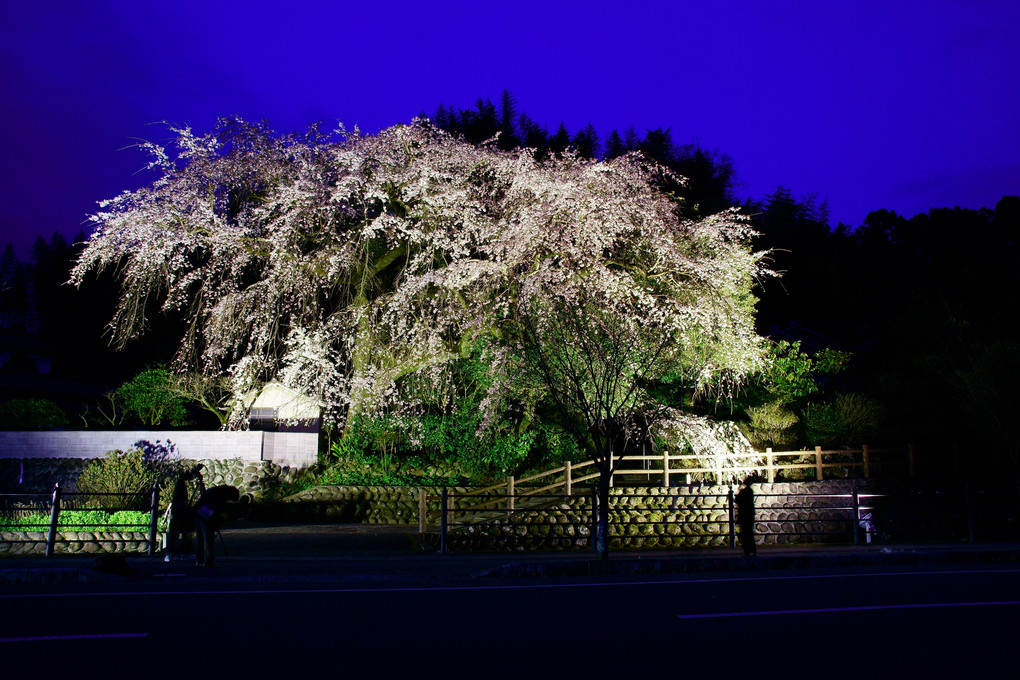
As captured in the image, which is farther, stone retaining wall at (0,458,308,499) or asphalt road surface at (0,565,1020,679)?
stone retaining wall at (0,458,308,499)

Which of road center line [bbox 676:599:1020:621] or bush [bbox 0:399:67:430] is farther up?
bush [bbox 0:399:67:430]

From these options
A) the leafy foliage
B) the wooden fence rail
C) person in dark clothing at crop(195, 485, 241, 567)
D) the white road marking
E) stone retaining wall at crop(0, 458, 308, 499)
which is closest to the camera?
the white road marking

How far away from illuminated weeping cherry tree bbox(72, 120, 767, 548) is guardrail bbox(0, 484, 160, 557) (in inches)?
160

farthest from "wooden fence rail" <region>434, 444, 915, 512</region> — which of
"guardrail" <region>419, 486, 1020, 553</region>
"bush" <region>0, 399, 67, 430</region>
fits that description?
"bush" <region>0, 399, 67, 430</region>

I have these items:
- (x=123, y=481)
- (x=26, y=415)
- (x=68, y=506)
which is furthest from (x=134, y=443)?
(x=26, y=415)

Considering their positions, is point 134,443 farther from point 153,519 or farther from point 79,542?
point 153,519

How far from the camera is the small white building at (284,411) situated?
65.8 ft

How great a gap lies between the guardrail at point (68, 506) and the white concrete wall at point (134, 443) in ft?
8.19

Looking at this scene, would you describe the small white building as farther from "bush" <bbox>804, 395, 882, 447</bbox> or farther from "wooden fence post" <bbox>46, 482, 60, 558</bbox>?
"bush" <bbox>804, 395, 882, 447</bbox>

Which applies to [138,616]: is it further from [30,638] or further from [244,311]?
[244,311]

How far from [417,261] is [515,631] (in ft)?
42.6

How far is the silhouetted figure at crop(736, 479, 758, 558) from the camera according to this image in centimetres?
1335

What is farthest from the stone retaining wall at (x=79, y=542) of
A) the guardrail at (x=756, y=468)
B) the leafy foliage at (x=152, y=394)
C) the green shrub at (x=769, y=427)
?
the green shrub at (x=769, y=427)

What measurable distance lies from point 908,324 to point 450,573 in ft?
70.2
